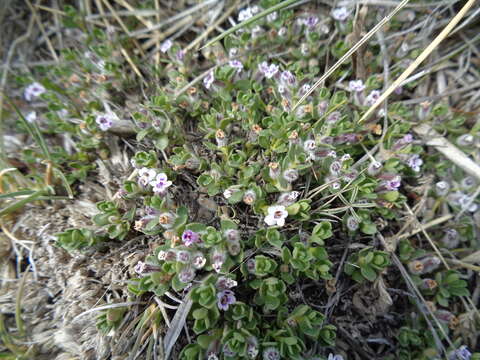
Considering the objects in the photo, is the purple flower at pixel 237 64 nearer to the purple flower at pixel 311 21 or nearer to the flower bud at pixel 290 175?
the purple flower at pixel 311 21

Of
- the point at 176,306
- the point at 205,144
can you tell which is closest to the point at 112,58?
the point at 205,144

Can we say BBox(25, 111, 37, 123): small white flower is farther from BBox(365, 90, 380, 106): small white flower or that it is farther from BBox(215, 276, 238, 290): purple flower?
BBox(365, 90, 380, 106): small white flower

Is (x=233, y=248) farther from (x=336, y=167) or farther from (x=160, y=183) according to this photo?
(x=336, y=167)

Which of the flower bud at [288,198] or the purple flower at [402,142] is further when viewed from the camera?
the purple flower at [402,142]

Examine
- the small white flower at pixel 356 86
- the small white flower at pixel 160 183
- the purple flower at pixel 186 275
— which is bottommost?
the purple flower at pixel 186 275

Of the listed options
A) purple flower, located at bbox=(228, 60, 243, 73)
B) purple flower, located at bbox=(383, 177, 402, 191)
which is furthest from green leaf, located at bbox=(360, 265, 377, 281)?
purple flower, located at bbox=(228, 60, 243, 73)

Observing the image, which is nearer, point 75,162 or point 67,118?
point 75,162

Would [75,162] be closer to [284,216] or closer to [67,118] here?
[67,118]

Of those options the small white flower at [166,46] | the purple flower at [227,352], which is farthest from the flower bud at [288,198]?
the small white flower at [166,46]
